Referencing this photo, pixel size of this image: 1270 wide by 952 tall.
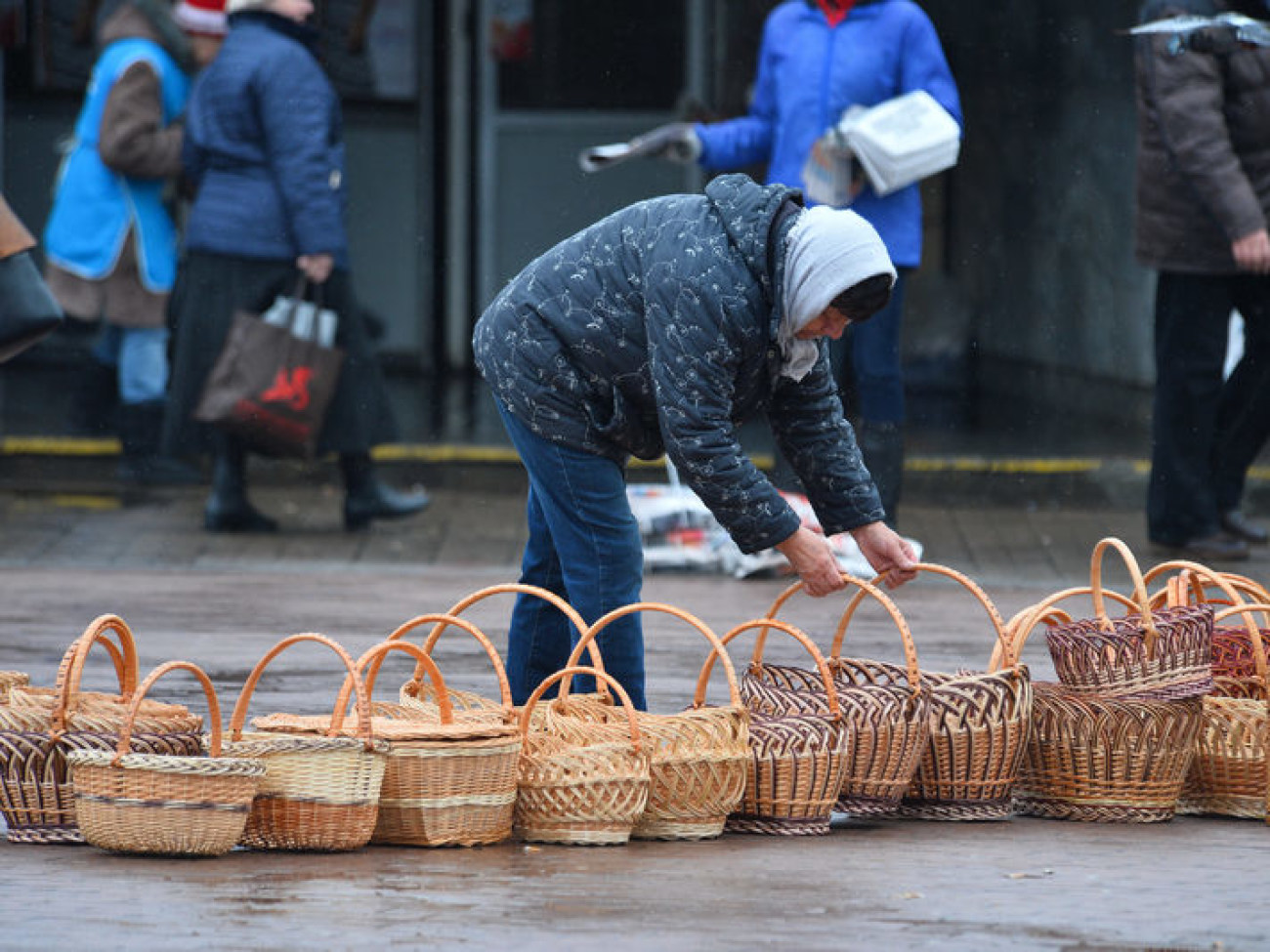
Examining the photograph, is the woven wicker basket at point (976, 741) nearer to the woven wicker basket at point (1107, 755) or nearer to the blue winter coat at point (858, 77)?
the woven wicker basket at point (1107, 755)

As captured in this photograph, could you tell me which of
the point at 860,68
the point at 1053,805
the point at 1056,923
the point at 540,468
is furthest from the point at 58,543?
the point at 1056,923

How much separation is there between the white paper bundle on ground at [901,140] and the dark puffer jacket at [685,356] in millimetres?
2541

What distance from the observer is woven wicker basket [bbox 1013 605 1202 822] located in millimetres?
4551

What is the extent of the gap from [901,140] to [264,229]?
2.24m

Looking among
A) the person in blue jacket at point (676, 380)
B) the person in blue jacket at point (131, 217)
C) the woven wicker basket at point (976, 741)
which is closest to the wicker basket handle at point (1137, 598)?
the woven wicker basket at point (976, 741)

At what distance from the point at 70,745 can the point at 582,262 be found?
138cm

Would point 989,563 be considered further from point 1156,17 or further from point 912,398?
point 912,398

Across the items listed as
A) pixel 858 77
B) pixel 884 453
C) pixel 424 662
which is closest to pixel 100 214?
pixel 858 77

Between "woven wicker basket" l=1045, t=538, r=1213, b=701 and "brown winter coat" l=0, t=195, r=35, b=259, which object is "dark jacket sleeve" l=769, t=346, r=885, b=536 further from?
"brown winter coat" l=0, t=195, r=35, b=259

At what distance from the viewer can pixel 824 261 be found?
432cm

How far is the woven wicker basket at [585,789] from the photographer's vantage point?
4.23 metres

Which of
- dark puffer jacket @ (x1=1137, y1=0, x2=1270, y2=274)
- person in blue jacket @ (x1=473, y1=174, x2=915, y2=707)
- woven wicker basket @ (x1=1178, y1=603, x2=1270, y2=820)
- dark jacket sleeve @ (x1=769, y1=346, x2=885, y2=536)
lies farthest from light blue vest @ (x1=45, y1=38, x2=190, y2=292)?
woven wicker basket @ (x1=1178, y1=603, x2=1270, y2=820)

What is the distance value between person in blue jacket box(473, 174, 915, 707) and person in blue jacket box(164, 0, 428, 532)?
126 inches

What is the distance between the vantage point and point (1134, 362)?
10.8 metres
